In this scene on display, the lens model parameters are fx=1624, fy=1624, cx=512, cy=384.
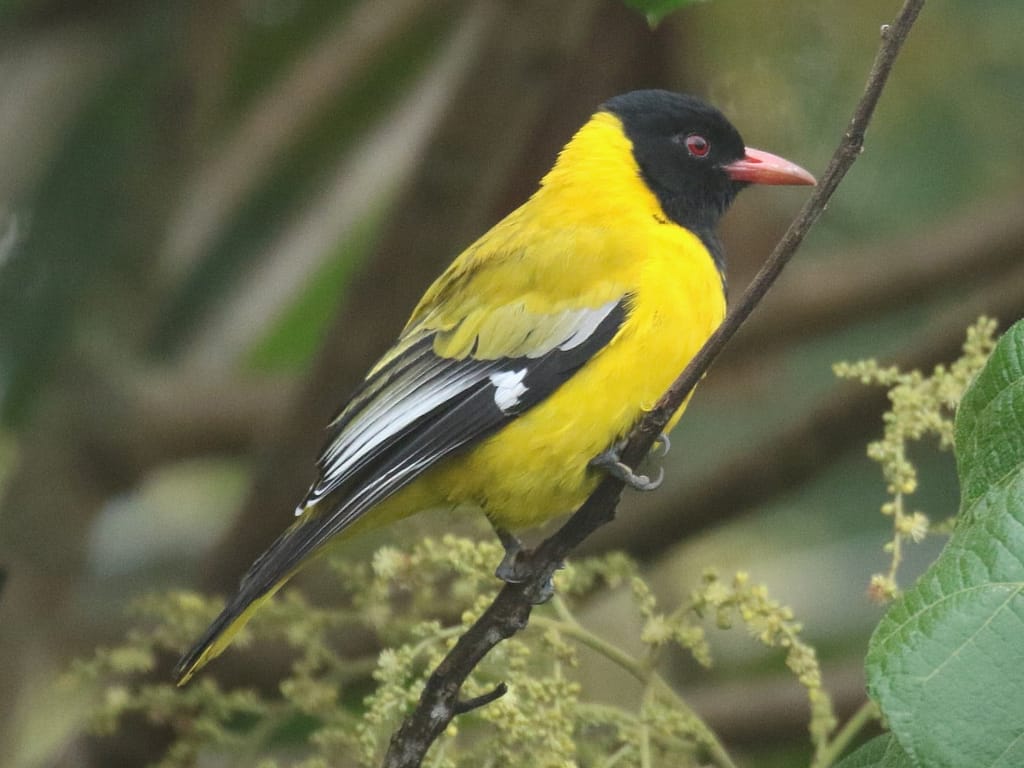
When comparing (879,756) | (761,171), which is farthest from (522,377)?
(879,756)

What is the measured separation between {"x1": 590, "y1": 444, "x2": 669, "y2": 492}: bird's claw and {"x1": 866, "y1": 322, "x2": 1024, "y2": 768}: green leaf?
636mm

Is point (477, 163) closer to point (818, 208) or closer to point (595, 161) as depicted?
point (595, 161)

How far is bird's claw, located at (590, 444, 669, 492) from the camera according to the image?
2.26 metres

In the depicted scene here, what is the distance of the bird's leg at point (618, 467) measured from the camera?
2262mm

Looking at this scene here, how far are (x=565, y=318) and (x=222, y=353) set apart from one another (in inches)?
86.6

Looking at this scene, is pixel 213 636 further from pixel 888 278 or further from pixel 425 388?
pixel 888 278

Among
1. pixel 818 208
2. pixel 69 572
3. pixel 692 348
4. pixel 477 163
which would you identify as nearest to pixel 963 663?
pixel 818 208

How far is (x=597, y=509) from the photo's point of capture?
214 centimetres

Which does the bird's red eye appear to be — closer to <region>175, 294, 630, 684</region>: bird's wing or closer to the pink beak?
the pink beak

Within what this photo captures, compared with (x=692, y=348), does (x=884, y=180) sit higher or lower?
higher

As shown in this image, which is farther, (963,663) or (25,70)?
(25,70)

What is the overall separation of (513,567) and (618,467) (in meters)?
0.24

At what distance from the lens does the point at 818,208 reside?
1674mm

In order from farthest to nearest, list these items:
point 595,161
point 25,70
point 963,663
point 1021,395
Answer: point 25,70 < point 595,161 < point 1021,395 < point 963,663
